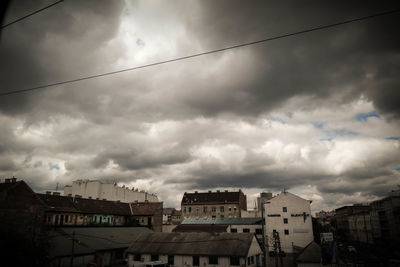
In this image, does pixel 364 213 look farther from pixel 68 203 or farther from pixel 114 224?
pixel 68 203

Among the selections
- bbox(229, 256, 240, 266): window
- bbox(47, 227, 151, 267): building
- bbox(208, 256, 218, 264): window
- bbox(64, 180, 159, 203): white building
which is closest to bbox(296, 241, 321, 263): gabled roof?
bbox(229, 256, 240, 266): window

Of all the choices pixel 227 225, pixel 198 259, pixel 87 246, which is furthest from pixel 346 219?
pixel 87 246

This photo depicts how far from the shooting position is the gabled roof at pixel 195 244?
34781 millimetres

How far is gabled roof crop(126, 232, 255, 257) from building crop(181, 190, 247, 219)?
43883 mm

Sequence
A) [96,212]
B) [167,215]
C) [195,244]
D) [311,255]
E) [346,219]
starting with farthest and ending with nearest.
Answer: [346,219], [167,215], [96,212], [311,255], [195,244]

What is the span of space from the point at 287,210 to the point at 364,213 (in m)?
58.4

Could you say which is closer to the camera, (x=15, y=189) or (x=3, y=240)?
(x=3, y=240)

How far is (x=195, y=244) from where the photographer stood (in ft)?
123

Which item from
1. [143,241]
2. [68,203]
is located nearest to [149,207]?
[68,203]

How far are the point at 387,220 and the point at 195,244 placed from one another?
65.6m

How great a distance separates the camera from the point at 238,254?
3322 cm

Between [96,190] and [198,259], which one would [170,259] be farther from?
[96,190]

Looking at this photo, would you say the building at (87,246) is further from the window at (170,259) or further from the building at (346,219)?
the building at (346,219)

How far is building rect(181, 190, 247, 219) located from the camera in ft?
272
